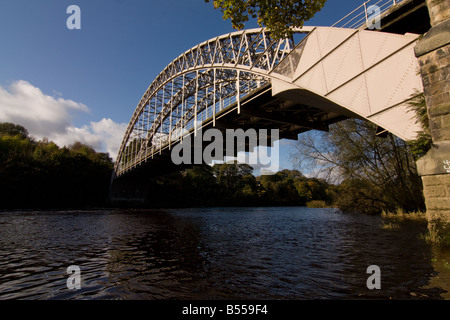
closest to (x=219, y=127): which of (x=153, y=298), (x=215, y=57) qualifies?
(x=215, y=57)

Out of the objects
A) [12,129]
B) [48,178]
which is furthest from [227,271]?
[12,129]

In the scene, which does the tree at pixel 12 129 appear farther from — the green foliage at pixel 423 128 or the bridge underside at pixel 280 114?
the green foliage at pixel 423 128

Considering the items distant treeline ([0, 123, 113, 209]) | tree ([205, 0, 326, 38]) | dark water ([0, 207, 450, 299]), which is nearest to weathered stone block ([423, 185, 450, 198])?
dark water ([0, 207, 450, 299])

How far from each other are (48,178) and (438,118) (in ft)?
198

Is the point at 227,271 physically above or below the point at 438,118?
below

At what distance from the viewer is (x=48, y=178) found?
50.2 metres

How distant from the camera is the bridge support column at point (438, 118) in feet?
20.7

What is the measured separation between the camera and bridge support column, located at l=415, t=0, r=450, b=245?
6.31m

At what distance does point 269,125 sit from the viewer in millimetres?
23375

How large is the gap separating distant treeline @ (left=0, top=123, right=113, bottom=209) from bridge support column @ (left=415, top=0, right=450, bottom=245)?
183ft

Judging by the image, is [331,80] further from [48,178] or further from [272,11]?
[48,178]

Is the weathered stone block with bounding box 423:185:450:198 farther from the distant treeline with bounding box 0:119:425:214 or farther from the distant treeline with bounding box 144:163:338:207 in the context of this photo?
the distant treeline with bounding box 144:163:338:207
